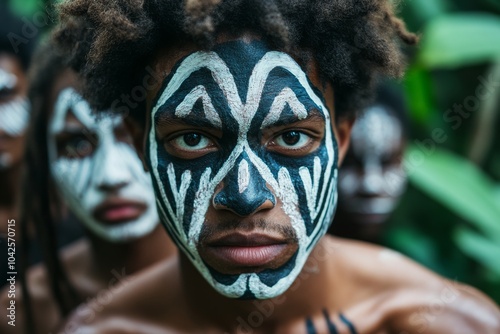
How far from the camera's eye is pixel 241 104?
7.41ft

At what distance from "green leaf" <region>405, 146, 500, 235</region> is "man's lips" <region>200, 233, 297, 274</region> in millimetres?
2453

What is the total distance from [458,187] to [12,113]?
102 inches

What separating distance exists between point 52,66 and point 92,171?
564mm

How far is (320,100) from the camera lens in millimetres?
2393

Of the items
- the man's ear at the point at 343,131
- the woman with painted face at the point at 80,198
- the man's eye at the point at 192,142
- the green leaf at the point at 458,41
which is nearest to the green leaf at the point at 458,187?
the green leaf at the point at 458,41

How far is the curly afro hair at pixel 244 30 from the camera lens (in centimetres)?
222

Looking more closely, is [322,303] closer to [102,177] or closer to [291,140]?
[291,140]

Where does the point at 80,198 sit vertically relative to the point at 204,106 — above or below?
below

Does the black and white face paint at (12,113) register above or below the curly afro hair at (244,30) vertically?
below

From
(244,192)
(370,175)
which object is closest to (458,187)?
(370,175)

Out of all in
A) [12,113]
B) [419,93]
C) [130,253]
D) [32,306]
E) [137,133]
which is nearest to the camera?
[137,133]

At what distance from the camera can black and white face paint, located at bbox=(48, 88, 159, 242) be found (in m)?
3.44

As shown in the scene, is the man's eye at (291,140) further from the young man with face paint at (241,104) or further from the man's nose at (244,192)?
the man's nose at (244,192)

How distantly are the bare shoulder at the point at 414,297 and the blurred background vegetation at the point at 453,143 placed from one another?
5.63 feet
